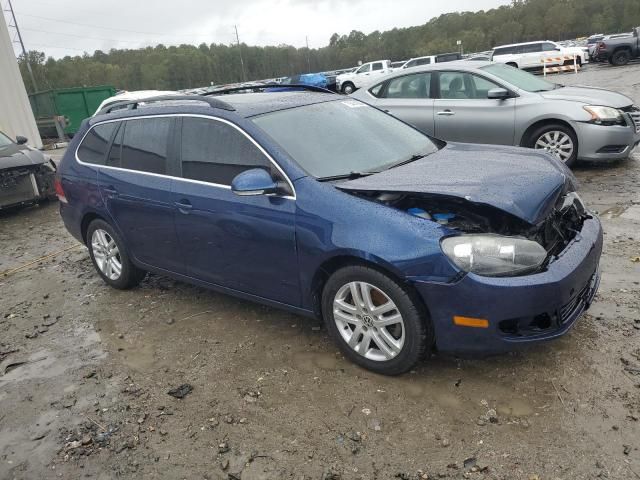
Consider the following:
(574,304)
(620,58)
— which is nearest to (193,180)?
(574,304)

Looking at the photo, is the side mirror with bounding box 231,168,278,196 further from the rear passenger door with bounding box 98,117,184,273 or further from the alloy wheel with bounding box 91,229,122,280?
the alloy wheel with bounding box 91,229,122,280

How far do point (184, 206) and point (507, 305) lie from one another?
2344 millimetres


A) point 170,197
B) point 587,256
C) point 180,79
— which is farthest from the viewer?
point 180,79

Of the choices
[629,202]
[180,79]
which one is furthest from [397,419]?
[180,79]

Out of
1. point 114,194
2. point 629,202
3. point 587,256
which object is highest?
point 114,194

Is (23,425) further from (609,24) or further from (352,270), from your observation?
(609,24)

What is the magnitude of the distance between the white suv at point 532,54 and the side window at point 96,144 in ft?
88.1

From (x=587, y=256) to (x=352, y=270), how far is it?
1.34 meters

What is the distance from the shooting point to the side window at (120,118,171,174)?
412 centimetres

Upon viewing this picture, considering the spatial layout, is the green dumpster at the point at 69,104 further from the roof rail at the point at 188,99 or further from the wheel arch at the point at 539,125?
the wheel arch at the point at 539,125

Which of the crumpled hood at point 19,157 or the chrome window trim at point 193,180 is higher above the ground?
the chrome window trim at point 193,180

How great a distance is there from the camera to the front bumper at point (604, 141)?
690 centimetres

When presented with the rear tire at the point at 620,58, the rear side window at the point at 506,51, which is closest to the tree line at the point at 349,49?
the rear side window at the point at 506,51

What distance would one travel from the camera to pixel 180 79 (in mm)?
94375
